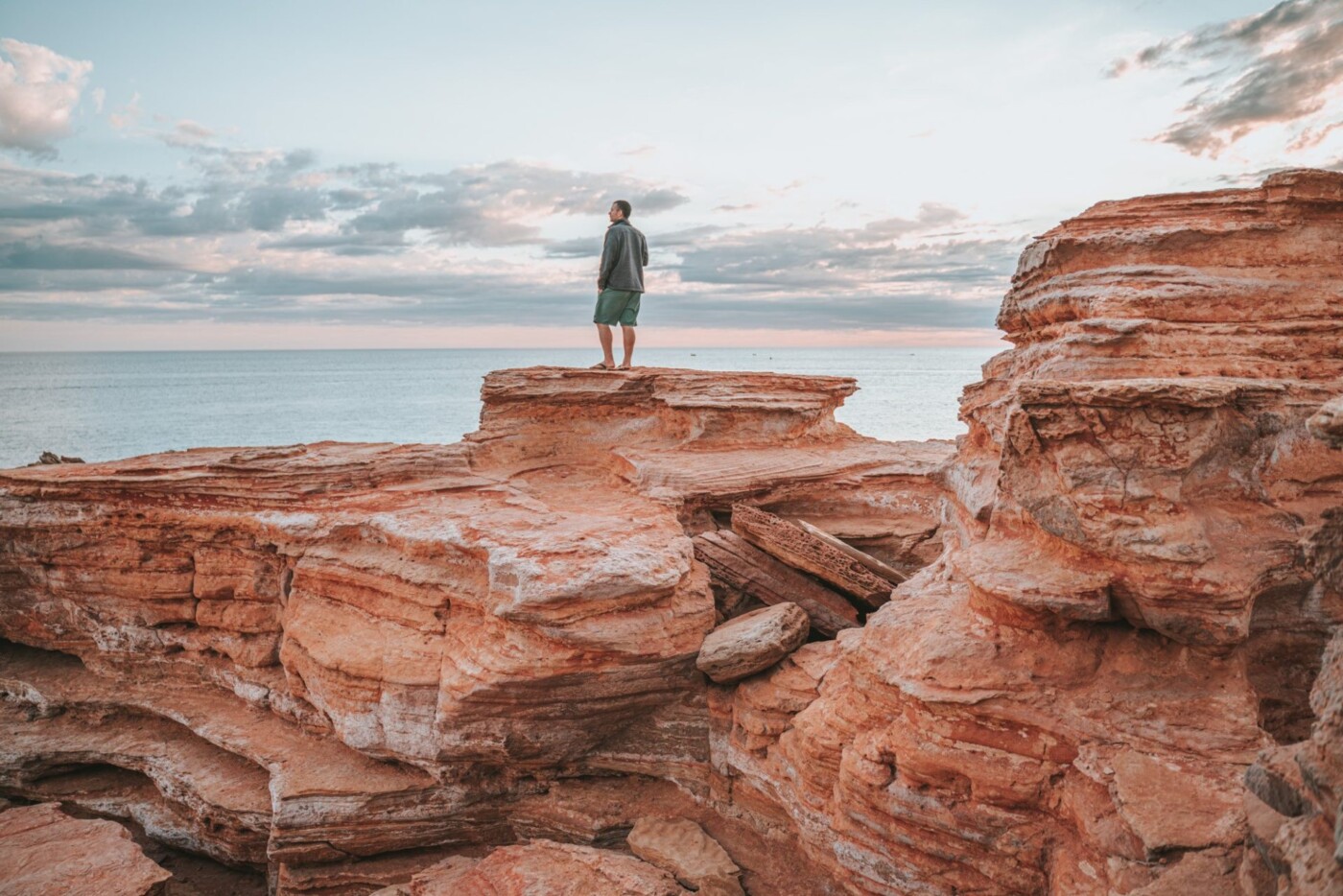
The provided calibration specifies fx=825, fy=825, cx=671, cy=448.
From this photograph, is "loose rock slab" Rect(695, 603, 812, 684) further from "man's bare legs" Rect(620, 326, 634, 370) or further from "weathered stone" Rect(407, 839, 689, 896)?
"man's bare legs" Rect(620, 326, 634, 370)

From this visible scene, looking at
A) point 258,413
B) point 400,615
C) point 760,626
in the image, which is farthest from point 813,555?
point 258,413

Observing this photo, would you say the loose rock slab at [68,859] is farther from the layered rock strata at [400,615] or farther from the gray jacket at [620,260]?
the gray jacket at [620,260]

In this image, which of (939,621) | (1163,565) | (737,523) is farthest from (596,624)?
(1163,565)

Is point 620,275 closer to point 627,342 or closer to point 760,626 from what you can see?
point 627,342

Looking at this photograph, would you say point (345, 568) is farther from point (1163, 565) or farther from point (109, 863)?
point (1163, 565)

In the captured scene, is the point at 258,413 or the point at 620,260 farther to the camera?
the point at 258,413

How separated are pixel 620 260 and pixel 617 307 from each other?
75 centimetres

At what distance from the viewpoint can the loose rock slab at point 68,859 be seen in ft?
28.9

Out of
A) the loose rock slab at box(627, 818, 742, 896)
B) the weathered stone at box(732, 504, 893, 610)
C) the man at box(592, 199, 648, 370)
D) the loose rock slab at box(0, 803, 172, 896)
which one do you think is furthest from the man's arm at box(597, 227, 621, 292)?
the loose rock slab at box(0, 803, 172, 896)

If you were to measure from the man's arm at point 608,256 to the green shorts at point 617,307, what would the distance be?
196 millimetres

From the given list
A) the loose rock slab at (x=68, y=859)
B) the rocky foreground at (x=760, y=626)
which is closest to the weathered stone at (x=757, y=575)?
the rocky foreground at (x=760, y=626)

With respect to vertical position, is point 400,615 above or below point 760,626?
below

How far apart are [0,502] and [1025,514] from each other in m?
13.4

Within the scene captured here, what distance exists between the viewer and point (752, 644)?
8656mm
